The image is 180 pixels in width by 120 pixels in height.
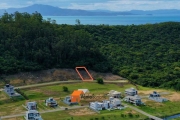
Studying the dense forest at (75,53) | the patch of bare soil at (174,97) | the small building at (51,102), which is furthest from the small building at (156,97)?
the small building at (51,102)

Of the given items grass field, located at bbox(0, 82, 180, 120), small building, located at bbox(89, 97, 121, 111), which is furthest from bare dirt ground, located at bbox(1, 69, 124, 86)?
small building, located at bbox(89, 97, 121, 111)

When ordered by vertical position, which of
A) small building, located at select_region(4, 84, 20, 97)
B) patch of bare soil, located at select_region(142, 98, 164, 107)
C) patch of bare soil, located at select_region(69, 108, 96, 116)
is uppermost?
small building, located at select_region(4, 84, 20, 97)

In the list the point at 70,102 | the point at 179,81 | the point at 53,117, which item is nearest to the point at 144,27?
the point at 179,81

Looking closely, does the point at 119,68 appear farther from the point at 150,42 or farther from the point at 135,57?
the point at 150,42

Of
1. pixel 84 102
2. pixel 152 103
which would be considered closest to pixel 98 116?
pixel 84 102

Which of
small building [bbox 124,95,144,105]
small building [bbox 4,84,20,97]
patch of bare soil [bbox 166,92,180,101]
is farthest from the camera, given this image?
patch of bare soil [bbox 166,92,180,101]

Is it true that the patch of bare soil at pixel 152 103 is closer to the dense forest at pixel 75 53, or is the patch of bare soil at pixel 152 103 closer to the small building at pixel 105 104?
the small building at pixel 105 104

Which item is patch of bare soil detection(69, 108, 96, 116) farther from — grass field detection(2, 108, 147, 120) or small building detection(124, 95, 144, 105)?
small building detection(124, 95, 144, 105)

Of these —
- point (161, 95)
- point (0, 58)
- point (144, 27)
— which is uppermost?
point (144, 27)
